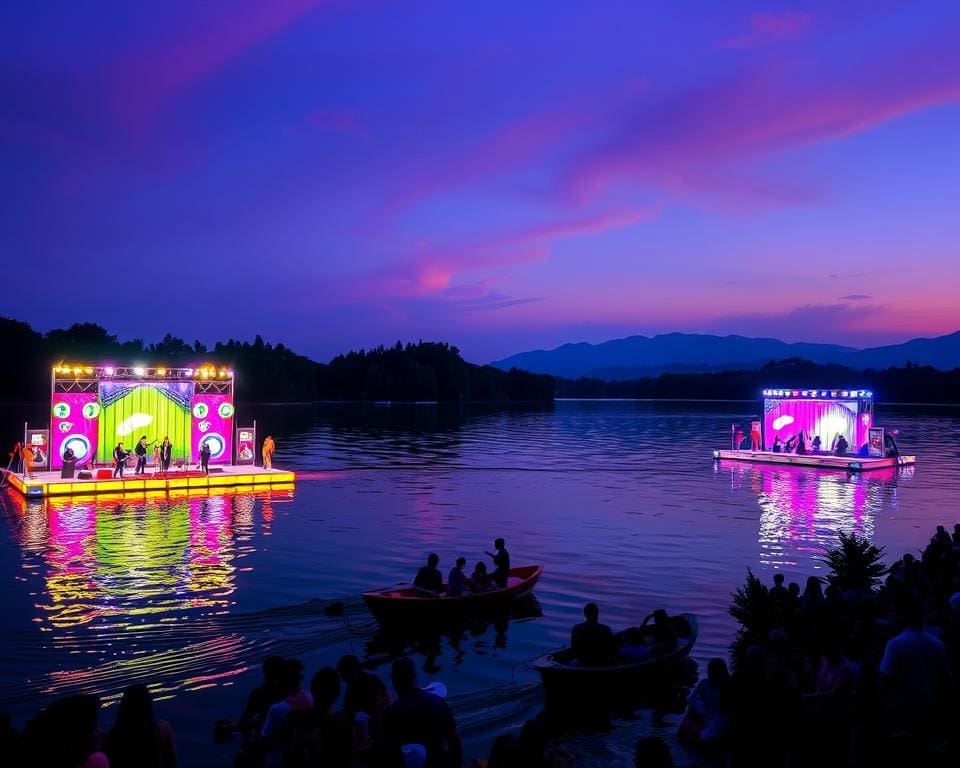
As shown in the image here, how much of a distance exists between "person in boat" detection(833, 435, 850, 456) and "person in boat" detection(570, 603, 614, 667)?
44.1 metres

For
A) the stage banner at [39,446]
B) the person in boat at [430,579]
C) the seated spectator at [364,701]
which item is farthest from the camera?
the stage banner at [39,446]

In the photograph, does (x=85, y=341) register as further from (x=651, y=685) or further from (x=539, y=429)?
(x=651, y=685)

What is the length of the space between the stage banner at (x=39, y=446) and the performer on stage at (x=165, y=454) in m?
5.59

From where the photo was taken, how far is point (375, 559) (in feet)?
83.8

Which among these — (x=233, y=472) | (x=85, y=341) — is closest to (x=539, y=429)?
(x=233, y=472)

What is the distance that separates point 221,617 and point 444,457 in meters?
44.9

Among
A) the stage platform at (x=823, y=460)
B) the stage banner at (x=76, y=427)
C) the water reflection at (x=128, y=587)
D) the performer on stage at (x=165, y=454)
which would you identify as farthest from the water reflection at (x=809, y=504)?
the stage banner at (x=76, y=427)

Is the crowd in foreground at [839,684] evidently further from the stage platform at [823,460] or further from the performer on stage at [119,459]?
the stage platform at [823,460]

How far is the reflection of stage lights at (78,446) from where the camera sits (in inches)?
1625

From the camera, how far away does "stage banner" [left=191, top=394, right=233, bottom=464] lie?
44.9m

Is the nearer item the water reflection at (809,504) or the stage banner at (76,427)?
the water reflection at (809,504)

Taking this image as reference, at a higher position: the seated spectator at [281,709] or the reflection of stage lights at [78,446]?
the reflection of stage lights at [78,446]

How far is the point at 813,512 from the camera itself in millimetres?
35062

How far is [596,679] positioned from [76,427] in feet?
118
